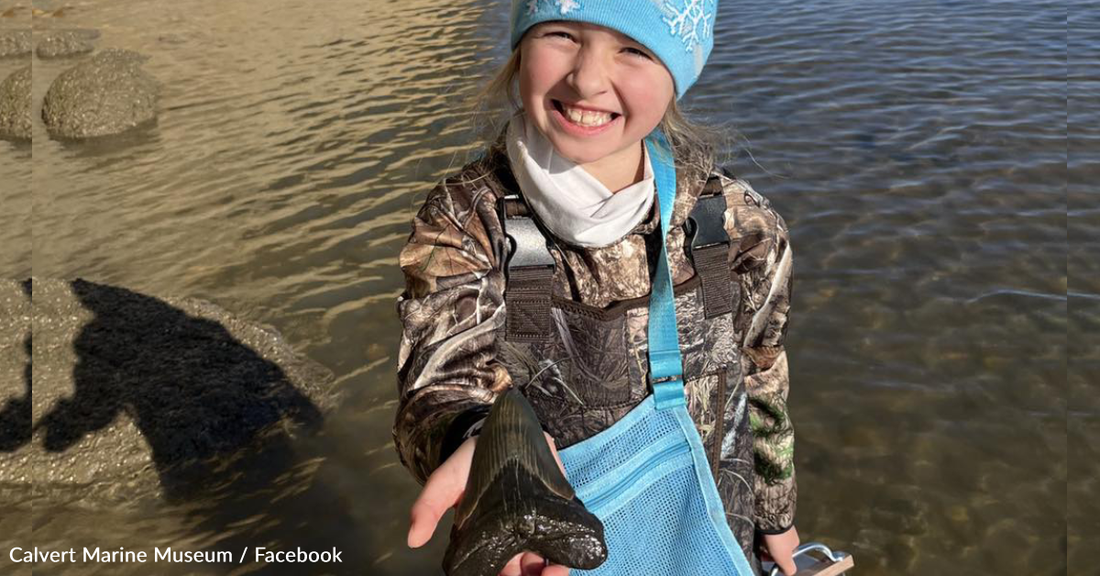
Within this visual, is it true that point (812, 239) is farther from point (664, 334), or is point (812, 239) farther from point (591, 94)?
point (591, 94)

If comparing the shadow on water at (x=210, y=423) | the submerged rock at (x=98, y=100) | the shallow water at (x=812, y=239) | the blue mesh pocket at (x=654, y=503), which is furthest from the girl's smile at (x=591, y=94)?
the submerged rock at (x=98, y=100)

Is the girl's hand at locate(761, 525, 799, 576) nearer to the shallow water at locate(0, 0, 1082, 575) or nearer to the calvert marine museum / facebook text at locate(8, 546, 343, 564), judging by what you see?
the shallow water at locate(0, 0, 1082, 575)

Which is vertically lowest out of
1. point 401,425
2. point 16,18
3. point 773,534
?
point 16,18

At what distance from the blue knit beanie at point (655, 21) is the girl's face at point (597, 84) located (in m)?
0.04

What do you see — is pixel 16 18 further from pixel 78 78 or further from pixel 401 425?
pixel 401 425

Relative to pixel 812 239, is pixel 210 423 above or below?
above

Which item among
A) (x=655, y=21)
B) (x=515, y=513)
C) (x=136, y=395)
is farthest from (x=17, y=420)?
(x=515, y=513)

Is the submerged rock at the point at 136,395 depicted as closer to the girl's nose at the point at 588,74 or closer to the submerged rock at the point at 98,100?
the girl's nose at the point at 588,74

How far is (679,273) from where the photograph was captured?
2.13 metres

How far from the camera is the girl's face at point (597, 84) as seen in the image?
199 centimetres

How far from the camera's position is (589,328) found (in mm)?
2104

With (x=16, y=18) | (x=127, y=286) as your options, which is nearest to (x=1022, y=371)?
(x=127, y=286)

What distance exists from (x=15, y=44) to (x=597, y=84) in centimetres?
1339

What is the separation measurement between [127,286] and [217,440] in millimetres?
2095
